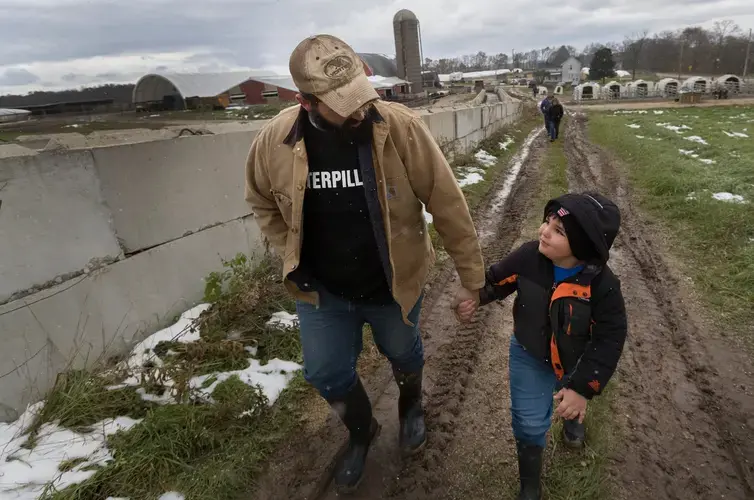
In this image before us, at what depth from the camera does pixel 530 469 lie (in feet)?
7.20

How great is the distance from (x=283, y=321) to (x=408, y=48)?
1808 inches

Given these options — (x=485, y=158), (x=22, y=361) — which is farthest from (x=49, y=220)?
(x=485, y=158)

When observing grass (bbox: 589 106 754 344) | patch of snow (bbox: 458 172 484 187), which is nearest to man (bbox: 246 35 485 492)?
grass (bbox: 589 106 754 344)

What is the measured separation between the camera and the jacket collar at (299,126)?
1.89m

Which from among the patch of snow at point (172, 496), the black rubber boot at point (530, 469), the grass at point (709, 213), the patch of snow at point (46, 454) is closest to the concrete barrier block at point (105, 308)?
the patch of snow at point (46, 454)

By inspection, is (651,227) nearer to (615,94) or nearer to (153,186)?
(153,186)

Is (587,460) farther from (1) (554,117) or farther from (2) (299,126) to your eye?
(1) (554,117)

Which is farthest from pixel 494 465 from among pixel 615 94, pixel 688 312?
pixel 615 94

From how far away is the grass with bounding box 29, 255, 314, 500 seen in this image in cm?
239

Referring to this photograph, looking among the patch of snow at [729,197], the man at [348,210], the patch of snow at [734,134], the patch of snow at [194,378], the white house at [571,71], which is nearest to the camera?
the man at [348,210]

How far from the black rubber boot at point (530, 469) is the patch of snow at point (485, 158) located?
9.50 meters

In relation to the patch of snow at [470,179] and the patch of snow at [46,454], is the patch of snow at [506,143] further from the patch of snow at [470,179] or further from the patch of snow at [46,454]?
the patch of snow at [46,454]

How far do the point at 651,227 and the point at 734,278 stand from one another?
2056 mm

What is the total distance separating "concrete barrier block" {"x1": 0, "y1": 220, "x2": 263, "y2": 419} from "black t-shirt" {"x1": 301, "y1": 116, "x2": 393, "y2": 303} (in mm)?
1826
